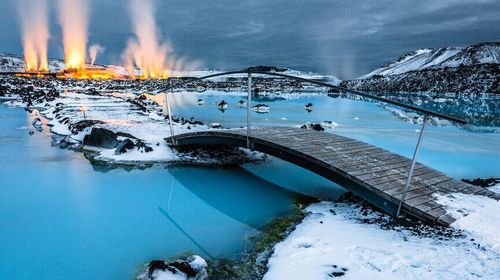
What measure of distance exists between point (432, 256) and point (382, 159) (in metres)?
4.77

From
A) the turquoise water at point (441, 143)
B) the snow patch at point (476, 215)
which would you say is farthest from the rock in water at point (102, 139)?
the snow patch at point (476, 215)

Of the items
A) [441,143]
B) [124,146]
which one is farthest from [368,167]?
[441,143]

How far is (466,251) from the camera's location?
20.3 feet

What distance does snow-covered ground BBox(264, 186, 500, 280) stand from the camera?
584 cm

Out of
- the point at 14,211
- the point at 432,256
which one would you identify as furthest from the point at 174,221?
the point at 432,256

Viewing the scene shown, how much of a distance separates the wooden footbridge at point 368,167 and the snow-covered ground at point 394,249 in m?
0.43

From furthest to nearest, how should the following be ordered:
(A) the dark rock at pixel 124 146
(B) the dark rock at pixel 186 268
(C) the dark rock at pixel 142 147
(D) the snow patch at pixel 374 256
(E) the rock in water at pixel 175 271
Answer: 1. (C) the dark rock at pixel 142 147
2. (A) the dark rock at pixel 124 146
3. (B) the dark rock at pixel 186 268
4. (E) the rock in water at pixel 175 271
5. (D) the snow patch at pixel 374 256

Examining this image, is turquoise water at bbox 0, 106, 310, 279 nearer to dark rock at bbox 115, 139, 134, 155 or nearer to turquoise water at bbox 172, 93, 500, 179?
dark rock at bbox 115, 139, 134, 155

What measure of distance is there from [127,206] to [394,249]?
721cm

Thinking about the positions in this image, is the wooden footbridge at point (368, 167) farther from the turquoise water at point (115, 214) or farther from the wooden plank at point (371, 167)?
the turquoise water at point (115, 214)

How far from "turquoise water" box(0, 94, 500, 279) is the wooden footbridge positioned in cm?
136

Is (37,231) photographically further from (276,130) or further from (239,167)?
(276,130)

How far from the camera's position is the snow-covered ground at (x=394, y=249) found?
584 cm

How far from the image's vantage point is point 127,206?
10.4 m
